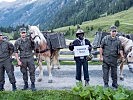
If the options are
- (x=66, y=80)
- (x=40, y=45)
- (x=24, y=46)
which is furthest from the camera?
(x=66, y=80)

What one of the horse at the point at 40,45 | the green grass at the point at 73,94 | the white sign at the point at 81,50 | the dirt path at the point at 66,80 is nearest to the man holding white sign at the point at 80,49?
the white sign at the point at 81,50

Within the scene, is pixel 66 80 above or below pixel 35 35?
below

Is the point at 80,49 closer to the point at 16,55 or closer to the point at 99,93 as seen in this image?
the point at 16,55

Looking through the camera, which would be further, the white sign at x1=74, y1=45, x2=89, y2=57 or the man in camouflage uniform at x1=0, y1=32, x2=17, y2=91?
the white sign at x1=74, y1=45, x2=89, y2=57

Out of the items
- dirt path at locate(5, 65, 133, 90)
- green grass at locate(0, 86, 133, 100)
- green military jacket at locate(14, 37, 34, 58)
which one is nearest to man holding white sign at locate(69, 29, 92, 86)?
dirt path at locate(5, 65, 133, 90)

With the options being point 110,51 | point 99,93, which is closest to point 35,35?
point 110,51

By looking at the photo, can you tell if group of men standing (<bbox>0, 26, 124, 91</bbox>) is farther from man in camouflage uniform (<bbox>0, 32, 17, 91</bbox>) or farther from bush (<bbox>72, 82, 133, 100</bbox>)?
bush (<bbox>72, 82, 133, 100</bbox>)

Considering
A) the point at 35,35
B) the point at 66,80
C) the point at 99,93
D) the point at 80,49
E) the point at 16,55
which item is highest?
the point at 35,35

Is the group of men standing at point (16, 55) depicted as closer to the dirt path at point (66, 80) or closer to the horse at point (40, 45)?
the horse at point (40, 45)

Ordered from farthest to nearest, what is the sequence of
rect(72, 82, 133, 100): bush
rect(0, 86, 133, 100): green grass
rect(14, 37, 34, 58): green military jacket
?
1. rect(14, 37, 34, 58): green military jacket
2. rect(0, 86, 133, 100): green grass
3. rect(72, 82, 133, 100): bush

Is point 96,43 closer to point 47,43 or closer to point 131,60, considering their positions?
point 47,43

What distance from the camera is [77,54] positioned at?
14.3 m

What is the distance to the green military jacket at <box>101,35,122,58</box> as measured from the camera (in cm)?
1374

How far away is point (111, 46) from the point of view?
1377cm
